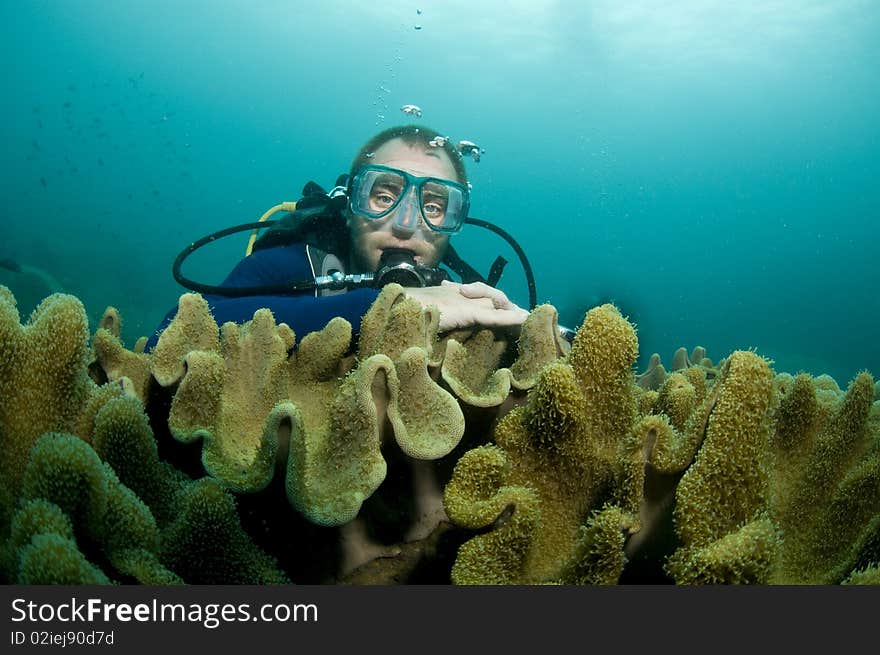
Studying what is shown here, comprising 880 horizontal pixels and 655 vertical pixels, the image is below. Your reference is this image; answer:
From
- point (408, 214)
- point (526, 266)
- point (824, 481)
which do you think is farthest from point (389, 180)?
point (824, 481)

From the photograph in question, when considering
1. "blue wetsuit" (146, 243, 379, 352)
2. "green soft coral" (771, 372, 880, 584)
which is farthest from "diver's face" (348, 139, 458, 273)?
"green soft coral" (771, 372, 880, 584)

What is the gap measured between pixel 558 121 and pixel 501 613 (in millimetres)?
101502

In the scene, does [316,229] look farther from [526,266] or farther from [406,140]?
[526,266]

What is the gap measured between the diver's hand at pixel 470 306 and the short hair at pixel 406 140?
2164mm

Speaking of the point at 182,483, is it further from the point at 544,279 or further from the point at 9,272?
the point at 544,279

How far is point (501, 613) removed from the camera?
1.12 metres

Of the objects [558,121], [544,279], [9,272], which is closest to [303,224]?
[9,272]

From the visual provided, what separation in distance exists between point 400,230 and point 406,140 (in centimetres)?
90

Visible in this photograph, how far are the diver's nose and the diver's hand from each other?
149 cm

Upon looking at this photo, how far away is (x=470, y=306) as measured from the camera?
7.00 ft

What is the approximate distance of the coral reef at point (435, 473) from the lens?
1061 millimetres

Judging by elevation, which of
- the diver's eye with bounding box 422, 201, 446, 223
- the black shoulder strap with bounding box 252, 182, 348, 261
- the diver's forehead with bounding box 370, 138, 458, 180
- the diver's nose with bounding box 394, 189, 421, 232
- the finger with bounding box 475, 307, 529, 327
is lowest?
the finger with bounding box 475, 307, 529, 327

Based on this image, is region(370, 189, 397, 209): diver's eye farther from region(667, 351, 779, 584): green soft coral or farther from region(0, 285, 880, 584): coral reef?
region(667, 351, 779, 584): green soft coral

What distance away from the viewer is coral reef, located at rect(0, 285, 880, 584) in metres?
1.06
